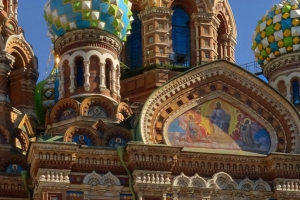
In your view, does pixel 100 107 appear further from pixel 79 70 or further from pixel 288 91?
pixel 288 91

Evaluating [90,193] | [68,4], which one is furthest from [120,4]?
[90,193]

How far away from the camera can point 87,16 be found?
21562 mm

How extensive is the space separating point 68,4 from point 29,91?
8.88 ft

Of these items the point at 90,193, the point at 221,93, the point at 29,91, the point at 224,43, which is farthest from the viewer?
the point at 224,43

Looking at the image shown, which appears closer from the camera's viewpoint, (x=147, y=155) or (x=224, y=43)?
(x=147, y=155)

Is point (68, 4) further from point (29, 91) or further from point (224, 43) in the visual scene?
point (224, 43)

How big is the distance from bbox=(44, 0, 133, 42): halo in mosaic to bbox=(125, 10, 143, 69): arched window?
271cm

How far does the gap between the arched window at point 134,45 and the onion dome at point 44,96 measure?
1.79m

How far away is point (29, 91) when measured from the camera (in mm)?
23672

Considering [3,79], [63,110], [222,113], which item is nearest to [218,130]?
[222,113]

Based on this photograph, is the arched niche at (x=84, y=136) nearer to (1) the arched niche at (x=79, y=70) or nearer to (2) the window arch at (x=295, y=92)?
(1) the arched niche at (x=79, y=70)

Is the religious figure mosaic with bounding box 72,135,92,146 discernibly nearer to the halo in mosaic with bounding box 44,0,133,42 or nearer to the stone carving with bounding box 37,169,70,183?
the stone carving with bounding box 37,169,70,183

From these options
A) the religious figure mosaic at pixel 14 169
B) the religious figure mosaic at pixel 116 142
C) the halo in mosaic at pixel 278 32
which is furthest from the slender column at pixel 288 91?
the religious figure mosaic at pixel 14 169

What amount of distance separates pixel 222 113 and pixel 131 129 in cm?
180
